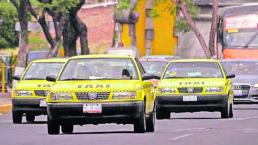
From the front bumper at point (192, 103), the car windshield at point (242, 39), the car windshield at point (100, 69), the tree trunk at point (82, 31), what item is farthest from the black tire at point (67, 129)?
the tree trunk at point (82, 31)

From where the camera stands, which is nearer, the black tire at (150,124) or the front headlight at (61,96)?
the front headlight at (61,96)

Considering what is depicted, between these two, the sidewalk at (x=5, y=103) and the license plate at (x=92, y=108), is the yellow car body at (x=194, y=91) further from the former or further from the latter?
the license plate at (x=92, y=108)

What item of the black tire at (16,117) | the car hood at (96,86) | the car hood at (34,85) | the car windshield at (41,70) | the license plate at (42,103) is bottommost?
the black tire at (16,117)

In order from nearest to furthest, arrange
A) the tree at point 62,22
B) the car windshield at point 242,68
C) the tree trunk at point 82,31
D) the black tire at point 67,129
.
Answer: the black tire at point 67,129 < the car windshield at point 242,68 < the tree at point 62,22 < the tree trunk at point 82,31

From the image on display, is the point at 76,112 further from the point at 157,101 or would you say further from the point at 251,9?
the point at 251,9

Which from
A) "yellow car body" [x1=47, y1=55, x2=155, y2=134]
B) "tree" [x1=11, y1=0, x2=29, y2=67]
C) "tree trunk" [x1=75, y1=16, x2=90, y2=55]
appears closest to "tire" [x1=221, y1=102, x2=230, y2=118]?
"yellow car body" [x1=47, y1=55, x2=155, y2=134]

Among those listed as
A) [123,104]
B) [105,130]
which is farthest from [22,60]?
[123,104]

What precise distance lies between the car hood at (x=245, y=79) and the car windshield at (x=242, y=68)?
658mm

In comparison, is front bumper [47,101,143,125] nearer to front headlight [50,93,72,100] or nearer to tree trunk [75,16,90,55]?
front headlight [50,93,72,100]

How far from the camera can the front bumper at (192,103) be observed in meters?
27.6

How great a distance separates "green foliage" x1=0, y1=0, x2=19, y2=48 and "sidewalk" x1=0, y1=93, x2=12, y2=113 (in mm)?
32362

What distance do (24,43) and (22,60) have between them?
0.67 metres

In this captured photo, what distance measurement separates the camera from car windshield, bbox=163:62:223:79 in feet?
93.7

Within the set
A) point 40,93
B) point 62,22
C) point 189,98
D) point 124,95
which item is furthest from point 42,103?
point 62,22
